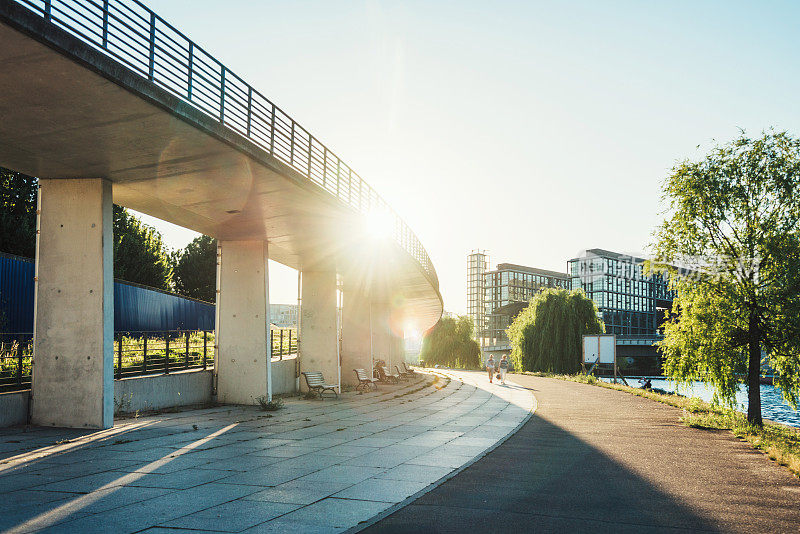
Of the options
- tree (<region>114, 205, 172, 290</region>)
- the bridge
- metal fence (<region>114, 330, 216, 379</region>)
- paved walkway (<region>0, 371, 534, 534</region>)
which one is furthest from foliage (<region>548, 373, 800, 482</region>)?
tree (<region>114, 205, 172, 290</region>)

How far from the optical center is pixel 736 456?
428 inches

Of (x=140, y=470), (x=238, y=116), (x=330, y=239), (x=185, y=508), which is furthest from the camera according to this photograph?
(x=330, y=239)

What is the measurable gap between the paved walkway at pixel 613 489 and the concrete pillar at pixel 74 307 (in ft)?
26.6

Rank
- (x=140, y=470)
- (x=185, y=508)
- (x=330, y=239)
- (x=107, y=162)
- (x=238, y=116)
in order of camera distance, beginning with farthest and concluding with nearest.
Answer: (x=330, y=239), (x=238, y=116), (x=107, y=162), (x=140, y=470), (x=185, y=508)

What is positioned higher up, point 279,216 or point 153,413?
Answer: point 279,216

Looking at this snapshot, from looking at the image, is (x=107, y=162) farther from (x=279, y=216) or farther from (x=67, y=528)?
(x=67, y=528)

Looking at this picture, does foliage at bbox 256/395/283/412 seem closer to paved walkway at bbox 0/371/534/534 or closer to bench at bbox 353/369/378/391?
paved walkway at bbox 0/371/534/534

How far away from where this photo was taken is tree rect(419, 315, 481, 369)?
65312 mm

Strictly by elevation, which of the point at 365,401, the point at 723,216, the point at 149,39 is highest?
the point at 149,39

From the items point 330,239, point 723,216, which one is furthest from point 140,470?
point 723,216

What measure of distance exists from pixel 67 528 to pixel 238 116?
8.81 meters

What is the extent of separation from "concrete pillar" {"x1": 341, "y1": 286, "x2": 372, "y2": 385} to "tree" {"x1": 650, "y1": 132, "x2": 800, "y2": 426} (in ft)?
50.7

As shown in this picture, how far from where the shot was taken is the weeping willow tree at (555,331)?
155ft

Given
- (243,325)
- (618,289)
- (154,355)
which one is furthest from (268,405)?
(618,289)
